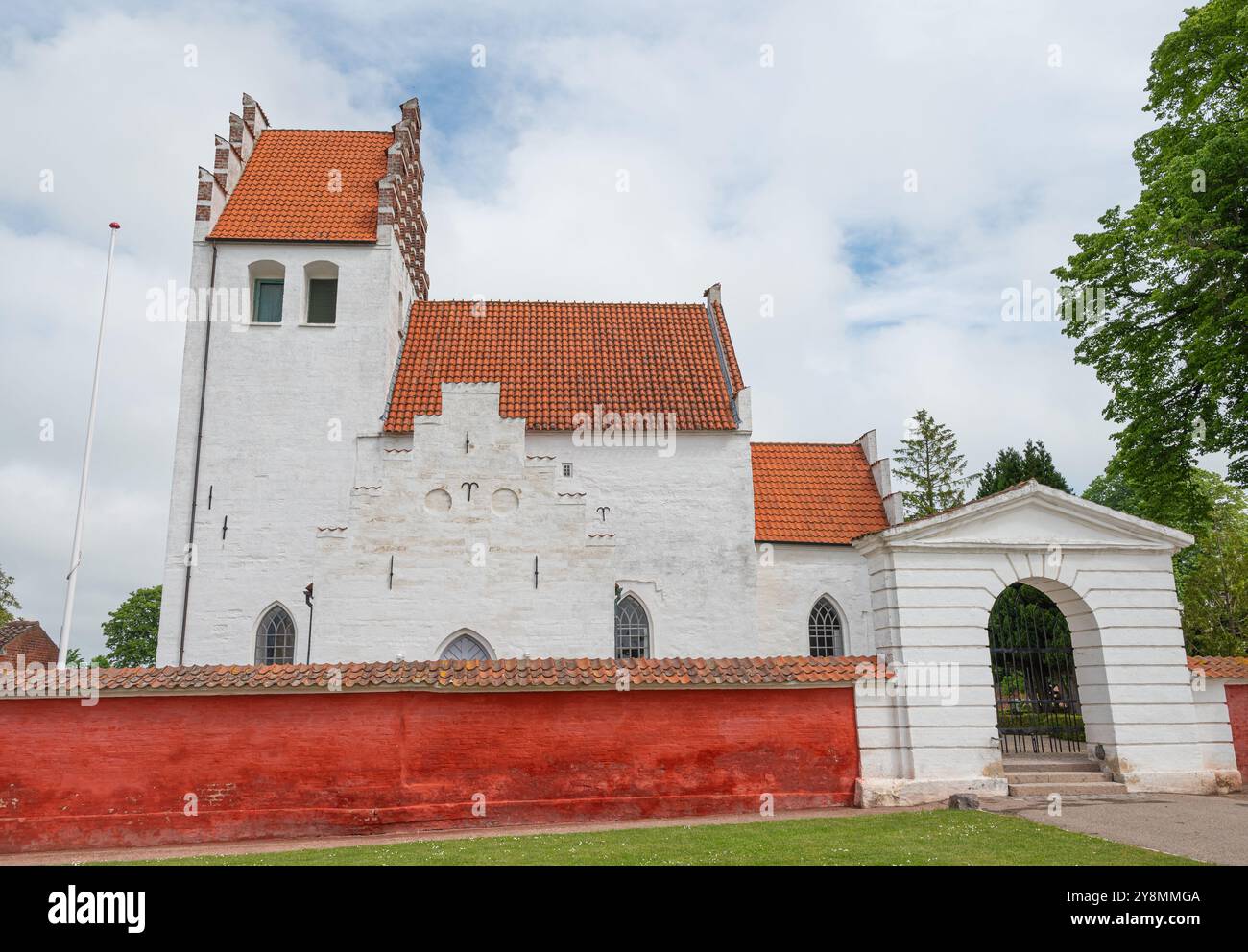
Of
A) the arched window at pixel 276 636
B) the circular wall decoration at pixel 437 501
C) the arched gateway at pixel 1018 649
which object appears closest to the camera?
the arched gateway at pixel 1018 649

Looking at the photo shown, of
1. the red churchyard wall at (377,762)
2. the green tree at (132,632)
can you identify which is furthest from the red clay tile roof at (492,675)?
the green tree at (132,632)

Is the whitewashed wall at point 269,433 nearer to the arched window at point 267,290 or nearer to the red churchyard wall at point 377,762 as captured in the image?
the arched window at point 267,290

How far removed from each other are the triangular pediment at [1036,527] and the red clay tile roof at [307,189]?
1628 cm

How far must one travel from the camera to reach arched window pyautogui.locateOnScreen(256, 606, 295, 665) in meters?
19.5

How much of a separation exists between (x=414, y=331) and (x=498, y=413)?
5.77m

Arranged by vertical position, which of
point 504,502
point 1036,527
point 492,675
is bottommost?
A: point 492,675

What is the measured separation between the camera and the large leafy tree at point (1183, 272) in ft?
60.1

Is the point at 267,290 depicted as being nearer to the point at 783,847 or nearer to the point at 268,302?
the point at 268,302

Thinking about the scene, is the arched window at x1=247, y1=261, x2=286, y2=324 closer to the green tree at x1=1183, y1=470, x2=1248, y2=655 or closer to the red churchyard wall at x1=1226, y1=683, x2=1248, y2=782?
the red churchyard wall at x1=1226, y1=683, x2=1248, y2=782

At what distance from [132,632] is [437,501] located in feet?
161

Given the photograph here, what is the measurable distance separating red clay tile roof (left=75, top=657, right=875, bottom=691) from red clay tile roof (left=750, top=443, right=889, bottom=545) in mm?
7633

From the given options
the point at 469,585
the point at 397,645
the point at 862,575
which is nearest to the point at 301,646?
the point at 397,645

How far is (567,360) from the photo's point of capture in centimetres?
2311

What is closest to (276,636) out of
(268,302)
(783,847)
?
(268,302)
